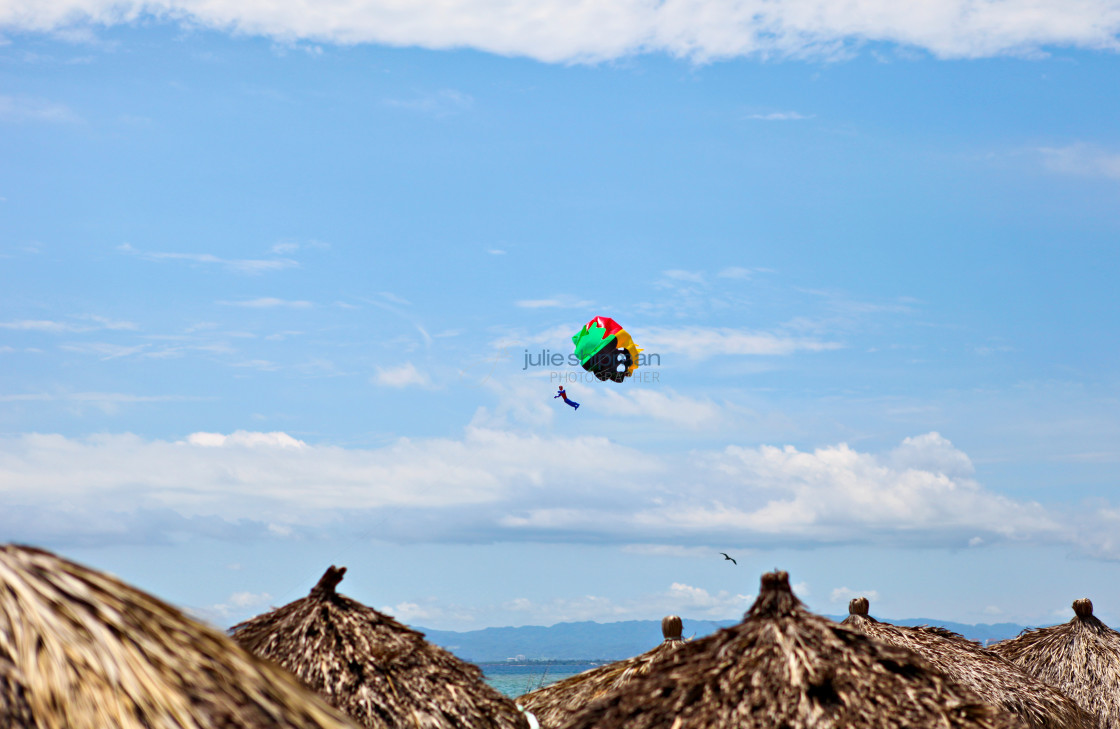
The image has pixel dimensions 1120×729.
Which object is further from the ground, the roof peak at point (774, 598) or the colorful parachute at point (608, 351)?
the colorful parachute at point (608, 351)

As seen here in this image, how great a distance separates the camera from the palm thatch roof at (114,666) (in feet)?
17.5

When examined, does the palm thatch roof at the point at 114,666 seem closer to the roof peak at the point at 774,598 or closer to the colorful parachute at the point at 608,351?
the roof peak at the point at 774,598

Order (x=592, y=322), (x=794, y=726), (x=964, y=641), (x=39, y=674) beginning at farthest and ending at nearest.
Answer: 1. (x=592, y=322)
2. (x=964, y=641)
3. (x=794, y=726)
4. (x=39, y=674)

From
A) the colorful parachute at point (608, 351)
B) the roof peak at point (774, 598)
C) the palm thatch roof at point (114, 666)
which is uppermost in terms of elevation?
the colorful parachute at point (608, 351)

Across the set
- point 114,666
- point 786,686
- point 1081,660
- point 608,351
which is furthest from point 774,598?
point 608,351

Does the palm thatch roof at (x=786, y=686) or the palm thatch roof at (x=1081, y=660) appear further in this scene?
the palm thatch roof at (x=1081, y=660)

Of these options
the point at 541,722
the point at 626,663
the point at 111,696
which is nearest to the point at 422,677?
the point at 541,722

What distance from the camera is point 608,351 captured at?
31.0 meters

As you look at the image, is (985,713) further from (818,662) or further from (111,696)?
(111,696)

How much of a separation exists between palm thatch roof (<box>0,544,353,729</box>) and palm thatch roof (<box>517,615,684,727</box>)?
7.54 metres

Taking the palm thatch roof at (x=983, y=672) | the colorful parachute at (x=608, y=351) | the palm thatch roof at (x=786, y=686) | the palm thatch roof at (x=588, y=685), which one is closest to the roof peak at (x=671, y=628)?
the palm thatch roof at (x=588, y=685)

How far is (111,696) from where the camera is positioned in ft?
17.7

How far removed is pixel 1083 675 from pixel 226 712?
64.0 ft

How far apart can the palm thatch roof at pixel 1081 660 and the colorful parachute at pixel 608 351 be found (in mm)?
13264
